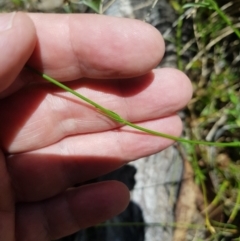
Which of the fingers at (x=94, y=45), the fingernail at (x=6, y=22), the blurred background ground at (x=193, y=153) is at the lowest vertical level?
the blurred background ground at (x=193, y=153)

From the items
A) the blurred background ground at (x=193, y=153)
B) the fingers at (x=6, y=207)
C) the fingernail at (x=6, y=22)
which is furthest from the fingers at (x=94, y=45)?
the blurred background ground at (x=193, y=153)

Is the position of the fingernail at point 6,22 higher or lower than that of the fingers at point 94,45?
higher

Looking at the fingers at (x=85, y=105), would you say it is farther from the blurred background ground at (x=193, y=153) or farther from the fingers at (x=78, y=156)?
the blurred background ground at (x=193, y=153)

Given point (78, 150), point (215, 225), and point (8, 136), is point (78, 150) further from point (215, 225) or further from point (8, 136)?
point (215, 225)

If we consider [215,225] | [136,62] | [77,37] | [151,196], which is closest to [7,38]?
[77,37]

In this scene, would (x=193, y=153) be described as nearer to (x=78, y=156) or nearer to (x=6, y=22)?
(x=78, y=156)

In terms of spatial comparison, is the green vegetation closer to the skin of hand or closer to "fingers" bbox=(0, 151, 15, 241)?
the skin of hand
